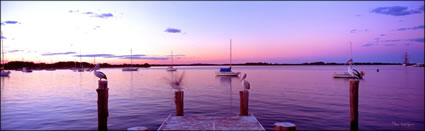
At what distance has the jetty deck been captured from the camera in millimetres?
10434

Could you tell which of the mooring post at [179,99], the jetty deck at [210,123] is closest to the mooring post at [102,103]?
the jetty deck at [210,123]

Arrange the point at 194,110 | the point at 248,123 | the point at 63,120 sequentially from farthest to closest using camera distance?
the point at 194,110 < the point at 63,120 < the point at 248,123

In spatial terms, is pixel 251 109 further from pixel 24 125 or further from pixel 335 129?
pixel 24 125

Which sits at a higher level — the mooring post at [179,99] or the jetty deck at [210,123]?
the mooring post at [179,99]

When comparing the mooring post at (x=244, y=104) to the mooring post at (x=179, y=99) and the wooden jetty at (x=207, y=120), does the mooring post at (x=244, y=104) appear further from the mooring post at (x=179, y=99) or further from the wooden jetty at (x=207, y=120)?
the mooring post at (x=179, y=99)

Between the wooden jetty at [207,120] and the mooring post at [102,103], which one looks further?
the mooring post at [102,103]

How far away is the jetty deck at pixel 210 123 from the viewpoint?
1043 cm

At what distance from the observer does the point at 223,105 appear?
826 inches

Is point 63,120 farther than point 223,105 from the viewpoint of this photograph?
No

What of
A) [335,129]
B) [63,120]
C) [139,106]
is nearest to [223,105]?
[139,106]

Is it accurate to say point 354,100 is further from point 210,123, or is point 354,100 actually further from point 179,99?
point 179,99

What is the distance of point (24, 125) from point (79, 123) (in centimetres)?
276

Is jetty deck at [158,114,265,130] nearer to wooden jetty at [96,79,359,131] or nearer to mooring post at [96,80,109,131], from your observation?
wooden jetty at [96,79,359,131]

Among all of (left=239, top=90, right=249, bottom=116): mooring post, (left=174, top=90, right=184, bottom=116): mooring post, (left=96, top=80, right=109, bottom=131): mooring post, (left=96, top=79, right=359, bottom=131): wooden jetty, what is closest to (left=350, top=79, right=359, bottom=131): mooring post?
(left=96, top=79, right=359, bottom=131): wooden jetty
